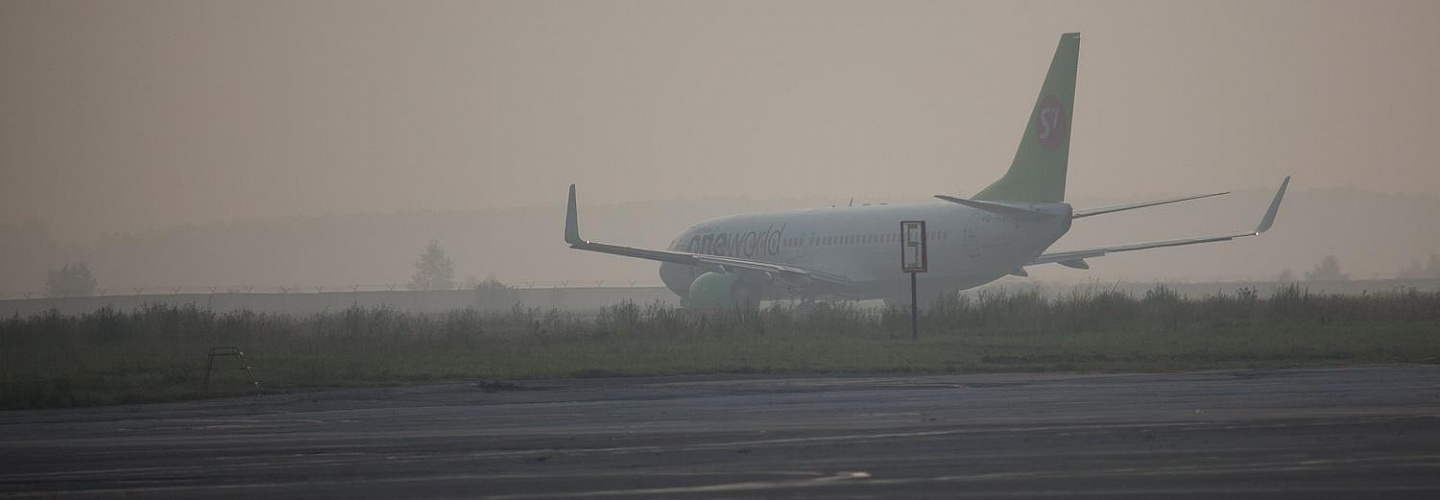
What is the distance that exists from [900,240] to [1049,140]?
543 cm

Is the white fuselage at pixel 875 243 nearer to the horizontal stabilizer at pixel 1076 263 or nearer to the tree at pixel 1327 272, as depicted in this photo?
the horizontal stabilizer at pixel 1076 263

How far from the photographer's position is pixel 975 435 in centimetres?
1464

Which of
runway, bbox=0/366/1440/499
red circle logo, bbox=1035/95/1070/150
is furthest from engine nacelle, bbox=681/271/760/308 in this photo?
runway, bbox=0/366/1440/499

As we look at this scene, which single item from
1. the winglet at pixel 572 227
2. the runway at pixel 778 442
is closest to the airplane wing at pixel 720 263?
the winglet at pixel 572 227

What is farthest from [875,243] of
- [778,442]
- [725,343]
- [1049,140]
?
[778,442]

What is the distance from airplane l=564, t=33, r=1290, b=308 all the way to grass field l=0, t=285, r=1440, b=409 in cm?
251

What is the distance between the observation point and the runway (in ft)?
38.2

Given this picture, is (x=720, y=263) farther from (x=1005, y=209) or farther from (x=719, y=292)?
(x=1005, y=209)

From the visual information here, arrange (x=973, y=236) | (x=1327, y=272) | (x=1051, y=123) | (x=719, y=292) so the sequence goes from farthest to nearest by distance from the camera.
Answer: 1. (x=1327, y=272)
2. (x=719, y=292)
3. (x=973, y=236)
4. (x=1051, y=123)

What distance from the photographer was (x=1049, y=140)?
43.6 metres

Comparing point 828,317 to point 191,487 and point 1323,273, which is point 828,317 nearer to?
point 191,487

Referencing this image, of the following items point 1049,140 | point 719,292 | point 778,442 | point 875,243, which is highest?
point 1049,140

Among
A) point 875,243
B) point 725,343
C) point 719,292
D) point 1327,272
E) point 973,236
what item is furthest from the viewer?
point 1327,272

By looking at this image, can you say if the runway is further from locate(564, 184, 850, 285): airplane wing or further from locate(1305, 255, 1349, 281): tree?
locate(1305, 255, 1349, 281): tree
